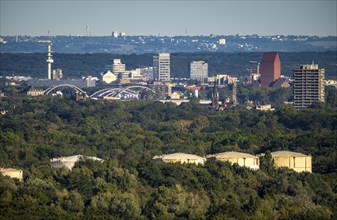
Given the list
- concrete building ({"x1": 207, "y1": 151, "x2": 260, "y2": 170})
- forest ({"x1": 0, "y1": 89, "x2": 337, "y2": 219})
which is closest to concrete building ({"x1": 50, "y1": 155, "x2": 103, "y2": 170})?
forest ({"x1": 0, "y1": 89, "x2": 337, "y2": 219})

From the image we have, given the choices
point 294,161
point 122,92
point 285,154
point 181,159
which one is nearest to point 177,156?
point 181,159

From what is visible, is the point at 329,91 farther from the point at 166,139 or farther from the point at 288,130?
the point at 166,139

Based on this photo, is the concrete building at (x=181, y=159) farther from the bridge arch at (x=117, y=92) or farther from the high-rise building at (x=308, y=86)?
the bridge arch at (x=117, y=92)

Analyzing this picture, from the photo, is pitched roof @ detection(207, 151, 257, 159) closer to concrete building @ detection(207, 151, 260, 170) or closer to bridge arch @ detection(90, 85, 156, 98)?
concrete building @ detection(207, 151, 260, 170)

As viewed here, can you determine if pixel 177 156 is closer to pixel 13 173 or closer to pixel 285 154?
pixel 285 154

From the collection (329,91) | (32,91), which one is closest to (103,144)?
(329,91)

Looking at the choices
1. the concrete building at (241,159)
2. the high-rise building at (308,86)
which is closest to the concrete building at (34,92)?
the high-rise building at (308,86)
